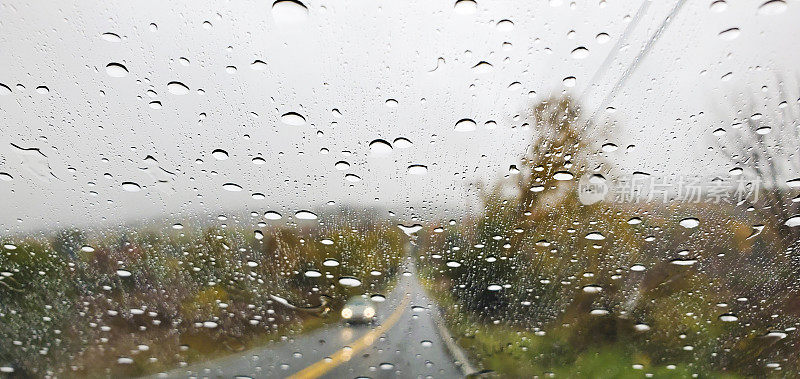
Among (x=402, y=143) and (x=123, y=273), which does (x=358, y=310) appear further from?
(x=123, y=273)

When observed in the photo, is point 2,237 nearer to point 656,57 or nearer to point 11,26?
point 11,26

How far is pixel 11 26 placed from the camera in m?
1.49

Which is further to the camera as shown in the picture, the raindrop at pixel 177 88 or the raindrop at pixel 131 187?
the raindrop at pixel 131 187

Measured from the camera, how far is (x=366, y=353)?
2.58m

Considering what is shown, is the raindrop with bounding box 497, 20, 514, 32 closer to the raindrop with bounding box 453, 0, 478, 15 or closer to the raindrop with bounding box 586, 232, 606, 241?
the raindrop with bounding box 453, 0, 478, 15

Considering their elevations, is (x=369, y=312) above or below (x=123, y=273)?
below

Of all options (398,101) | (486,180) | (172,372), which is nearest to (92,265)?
(172,372)

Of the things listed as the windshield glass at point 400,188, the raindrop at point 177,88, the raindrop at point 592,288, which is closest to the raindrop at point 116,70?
the windshield glass at point 400,188

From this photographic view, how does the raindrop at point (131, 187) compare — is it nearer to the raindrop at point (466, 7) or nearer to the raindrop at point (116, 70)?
the raindrop at point (116, 70)

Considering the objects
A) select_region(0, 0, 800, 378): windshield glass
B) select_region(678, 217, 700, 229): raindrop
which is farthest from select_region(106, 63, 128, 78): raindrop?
select_region(678, 217, 700, 229): raindrop

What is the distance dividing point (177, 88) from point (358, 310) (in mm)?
1449

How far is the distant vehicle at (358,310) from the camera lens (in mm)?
2453

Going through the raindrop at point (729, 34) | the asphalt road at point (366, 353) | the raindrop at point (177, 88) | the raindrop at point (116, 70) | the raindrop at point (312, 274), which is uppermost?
the raindrop at point (116, 70)

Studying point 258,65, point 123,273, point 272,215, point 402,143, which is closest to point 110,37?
point 258,65
